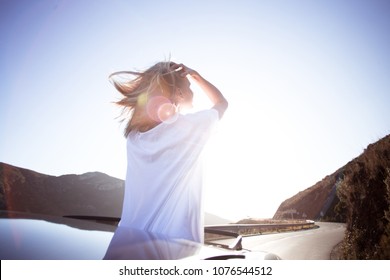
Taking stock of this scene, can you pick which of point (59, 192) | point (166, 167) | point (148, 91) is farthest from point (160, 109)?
point (59, 192)

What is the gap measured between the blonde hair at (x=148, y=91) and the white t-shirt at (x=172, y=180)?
0.24m

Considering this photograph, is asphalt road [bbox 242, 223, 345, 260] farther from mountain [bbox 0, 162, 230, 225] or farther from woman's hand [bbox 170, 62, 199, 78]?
mountain [bbox 0, 162, 230, 225]

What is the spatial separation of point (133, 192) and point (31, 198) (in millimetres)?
25315

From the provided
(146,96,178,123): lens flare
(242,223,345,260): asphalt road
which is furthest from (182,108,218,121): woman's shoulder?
(242,223,345,260): asphalt road

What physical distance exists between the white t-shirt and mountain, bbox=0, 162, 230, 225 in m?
17.0

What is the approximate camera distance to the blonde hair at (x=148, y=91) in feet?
6.59

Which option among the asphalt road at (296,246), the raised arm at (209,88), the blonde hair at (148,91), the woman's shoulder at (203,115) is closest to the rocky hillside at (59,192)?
the asphalt road at (296,246)

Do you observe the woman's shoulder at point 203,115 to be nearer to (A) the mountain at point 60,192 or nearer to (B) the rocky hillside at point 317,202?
(A) the mountain at point 60,192

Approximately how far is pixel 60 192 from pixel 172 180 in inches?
1224

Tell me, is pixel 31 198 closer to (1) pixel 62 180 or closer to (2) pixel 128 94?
(1) pixel 62 180

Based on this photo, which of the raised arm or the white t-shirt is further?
the raised arm

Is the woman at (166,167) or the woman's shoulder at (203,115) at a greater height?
the woman's shoulder at (203,115)

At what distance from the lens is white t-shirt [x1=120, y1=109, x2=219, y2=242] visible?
1.73 meters

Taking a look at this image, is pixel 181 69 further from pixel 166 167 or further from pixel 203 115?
pixel 166 167
